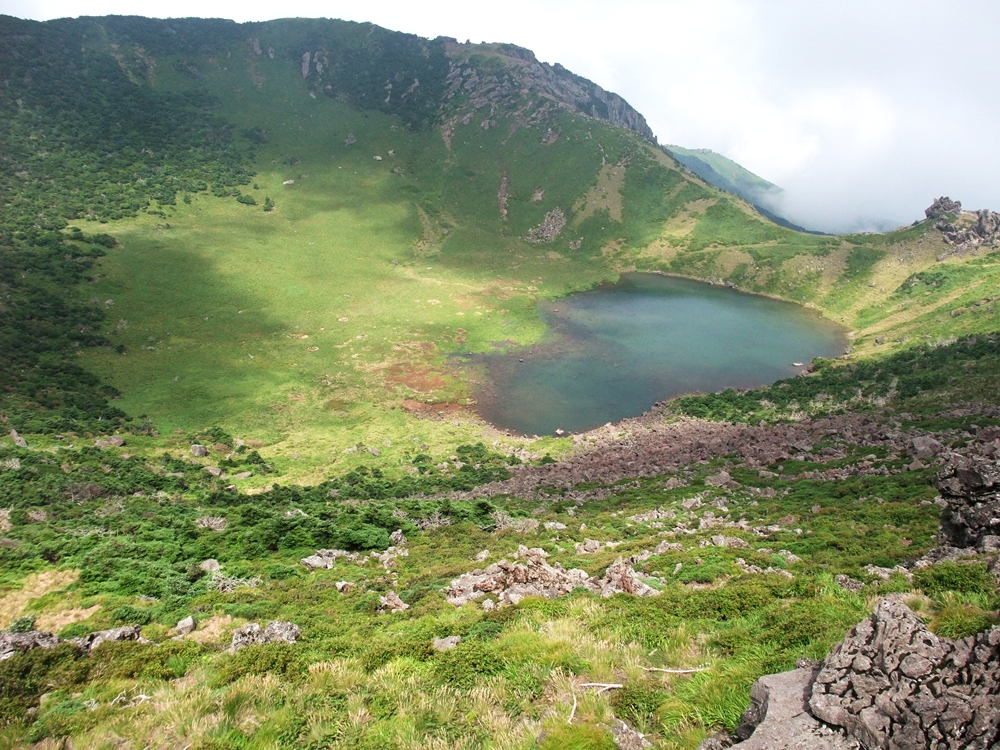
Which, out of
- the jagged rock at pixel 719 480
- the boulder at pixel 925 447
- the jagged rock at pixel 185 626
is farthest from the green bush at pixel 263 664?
the boulder at pixel 925 447

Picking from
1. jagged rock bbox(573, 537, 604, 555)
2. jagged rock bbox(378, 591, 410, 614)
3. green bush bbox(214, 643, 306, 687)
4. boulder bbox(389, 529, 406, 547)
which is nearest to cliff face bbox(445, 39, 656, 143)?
boulder bbox(389, 529, 406, 547)

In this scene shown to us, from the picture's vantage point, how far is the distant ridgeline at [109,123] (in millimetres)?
54312

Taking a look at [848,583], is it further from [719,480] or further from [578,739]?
[719,480]

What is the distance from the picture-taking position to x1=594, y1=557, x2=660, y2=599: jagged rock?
15.4m

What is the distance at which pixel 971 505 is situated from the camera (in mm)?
16500

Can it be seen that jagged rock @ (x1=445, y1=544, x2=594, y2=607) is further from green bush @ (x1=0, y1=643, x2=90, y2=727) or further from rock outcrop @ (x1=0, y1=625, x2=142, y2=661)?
green bush @ (x1=0, y1=643, x2=90, y2=727)

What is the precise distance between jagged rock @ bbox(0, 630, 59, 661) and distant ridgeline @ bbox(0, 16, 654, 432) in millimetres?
33186

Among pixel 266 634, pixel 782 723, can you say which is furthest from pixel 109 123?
pixel 782 723

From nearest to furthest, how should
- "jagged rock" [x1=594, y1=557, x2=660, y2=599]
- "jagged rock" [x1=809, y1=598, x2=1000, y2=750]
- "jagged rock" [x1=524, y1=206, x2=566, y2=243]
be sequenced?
"jagged rock" [x1=809, y1=598, x2=1000, y2=750] → "jagged rock" [x1=594, y1=557, x2=660, y2=599] → "jagged rock" [x1=524, y1=206, x2=566, y2=243]

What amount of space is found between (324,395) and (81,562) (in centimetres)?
3578

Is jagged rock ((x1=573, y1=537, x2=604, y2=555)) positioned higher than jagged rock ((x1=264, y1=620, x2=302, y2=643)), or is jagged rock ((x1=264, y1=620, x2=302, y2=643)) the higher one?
jagged rock ((x1=264, y1=620, x2=302, y2=643))

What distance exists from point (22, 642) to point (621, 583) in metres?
16.8

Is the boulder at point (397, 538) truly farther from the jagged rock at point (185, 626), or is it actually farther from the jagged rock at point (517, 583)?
the jagged rock at point (185, 626)

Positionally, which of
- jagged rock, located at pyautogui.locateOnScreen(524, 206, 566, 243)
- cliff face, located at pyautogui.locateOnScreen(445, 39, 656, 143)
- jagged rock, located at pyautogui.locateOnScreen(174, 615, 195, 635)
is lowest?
jagged rock, located at pyautogui.locateOnScreen(174, 615, 195, 635)
